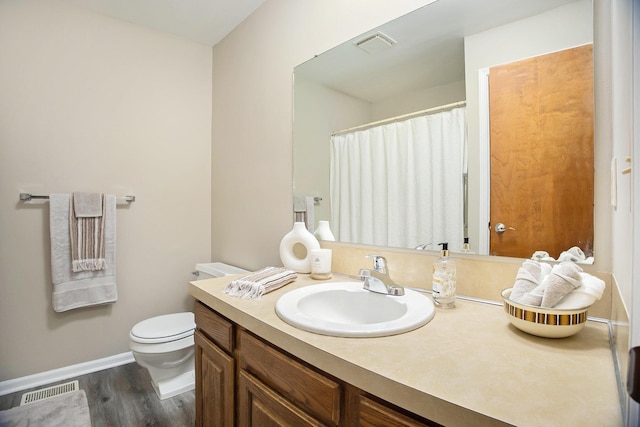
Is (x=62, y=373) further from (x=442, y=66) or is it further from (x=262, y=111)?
(x=442, y=66)

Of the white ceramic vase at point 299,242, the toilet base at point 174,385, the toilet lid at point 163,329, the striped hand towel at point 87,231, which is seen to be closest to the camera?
the white ceramic vase at point 299,242

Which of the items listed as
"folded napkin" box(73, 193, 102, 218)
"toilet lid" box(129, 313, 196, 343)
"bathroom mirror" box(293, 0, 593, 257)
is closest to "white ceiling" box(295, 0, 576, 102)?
"bathroom mirror" box(293, 0, 593, 257)

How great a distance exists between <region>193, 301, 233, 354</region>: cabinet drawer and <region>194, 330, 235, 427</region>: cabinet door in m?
0.03

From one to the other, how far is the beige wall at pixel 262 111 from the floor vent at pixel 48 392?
121cm

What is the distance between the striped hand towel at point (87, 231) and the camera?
1990 mm

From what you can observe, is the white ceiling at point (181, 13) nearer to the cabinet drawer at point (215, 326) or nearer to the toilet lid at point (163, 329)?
the cabinet drawer at point (215, 326)

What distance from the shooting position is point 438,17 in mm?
1143

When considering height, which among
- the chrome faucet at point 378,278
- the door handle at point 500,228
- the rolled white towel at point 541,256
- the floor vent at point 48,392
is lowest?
the floor vent at point 48,392

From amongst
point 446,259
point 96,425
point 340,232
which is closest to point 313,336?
point 446,259

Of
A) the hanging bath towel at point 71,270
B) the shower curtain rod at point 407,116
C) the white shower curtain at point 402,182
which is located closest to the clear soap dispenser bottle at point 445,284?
the white shower curtain at point 402,182

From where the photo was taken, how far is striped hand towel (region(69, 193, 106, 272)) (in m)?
1.99

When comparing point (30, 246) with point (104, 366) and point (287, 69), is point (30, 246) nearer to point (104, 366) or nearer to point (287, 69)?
point (104, 366)

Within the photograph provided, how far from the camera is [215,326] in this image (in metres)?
1.17

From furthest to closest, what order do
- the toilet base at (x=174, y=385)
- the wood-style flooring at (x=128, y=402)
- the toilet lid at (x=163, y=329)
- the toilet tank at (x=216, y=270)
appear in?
the toilet tank at (x=216, y=270) → the toilet base at (x=174, y=385) → the toilet lid at (x=163, y=329) → the wood-style flooring at (x=128, y=402)
